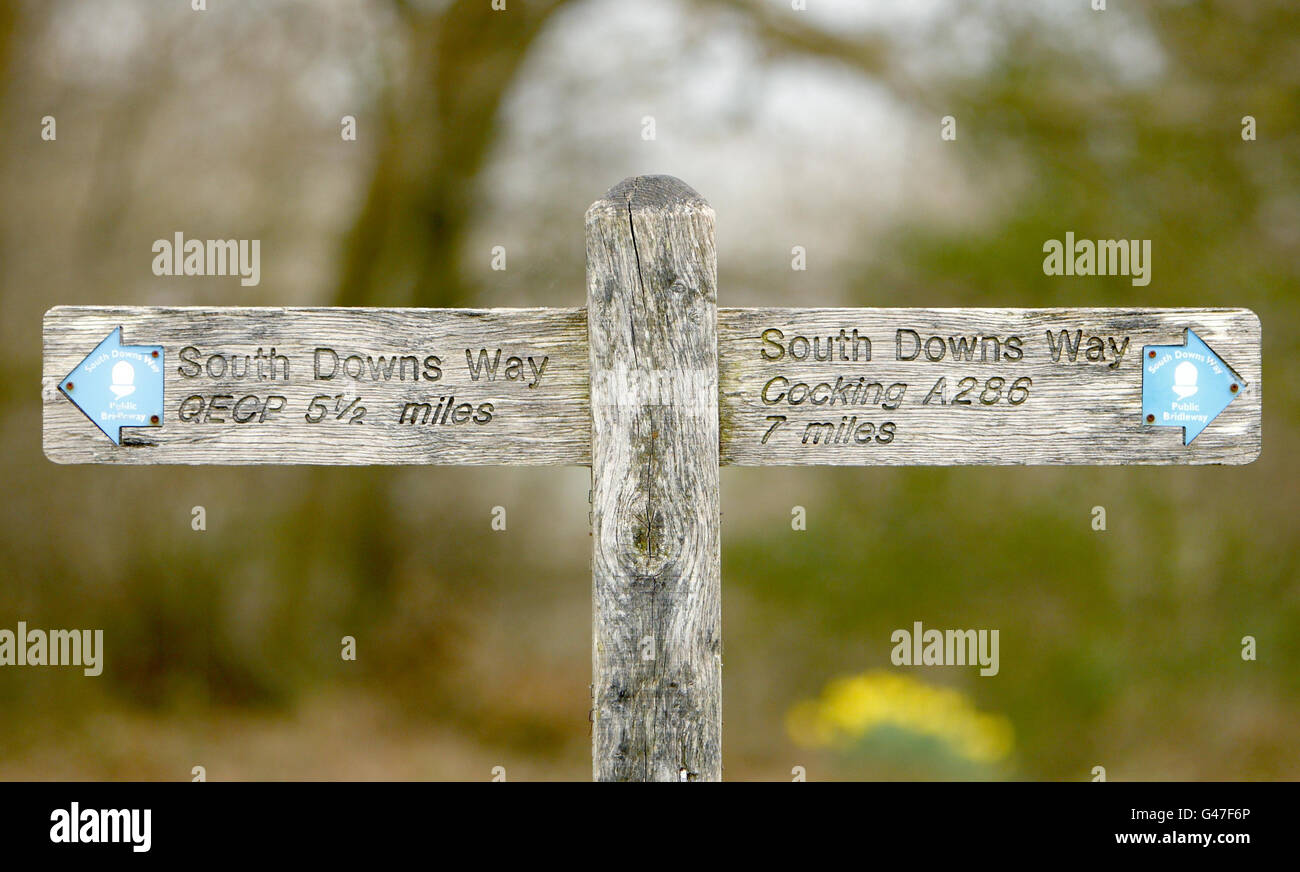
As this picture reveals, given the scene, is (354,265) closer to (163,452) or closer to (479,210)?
(479,210)

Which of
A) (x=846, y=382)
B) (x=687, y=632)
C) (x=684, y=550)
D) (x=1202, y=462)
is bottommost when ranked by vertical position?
(x=687, y=632)

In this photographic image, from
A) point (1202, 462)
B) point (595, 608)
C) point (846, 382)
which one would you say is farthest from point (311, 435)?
point (1202, 462)

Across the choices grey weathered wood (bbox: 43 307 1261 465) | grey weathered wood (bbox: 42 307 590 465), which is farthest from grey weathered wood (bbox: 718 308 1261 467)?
grey weathered wood (bbox: 42 307 590 465)

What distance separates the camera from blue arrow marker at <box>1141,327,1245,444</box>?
4.72 feet

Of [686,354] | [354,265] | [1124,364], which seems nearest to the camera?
[686,354]

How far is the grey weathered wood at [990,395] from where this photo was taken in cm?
140

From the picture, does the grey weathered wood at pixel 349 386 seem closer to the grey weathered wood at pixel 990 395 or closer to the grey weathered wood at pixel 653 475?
the grey weathered wood at pixel 653 475

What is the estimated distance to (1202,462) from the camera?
146 cm

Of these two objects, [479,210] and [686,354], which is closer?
[686,354]

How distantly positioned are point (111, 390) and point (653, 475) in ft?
2.92

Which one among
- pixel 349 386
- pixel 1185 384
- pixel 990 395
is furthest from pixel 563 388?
pixel 1185 384

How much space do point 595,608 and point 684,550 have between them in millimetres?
170

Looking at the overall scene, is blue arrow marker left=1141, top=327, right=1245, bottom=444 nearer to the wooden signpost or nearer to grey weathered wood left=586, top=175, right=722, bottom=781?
the wooden signpost

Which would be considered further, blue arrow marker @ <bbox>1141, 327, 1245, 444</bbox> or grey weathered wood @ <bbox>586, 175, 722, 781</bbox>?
blue arrow marker @ <bbox>1141, 327, 1245, 444</bbox>
